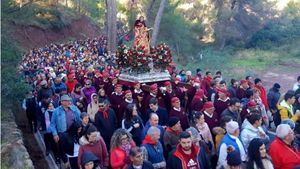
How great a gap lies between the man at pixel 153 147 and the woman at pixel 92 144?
73cm

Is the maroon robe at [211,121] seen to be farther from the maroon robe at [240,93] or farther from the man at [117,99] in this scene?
the maroon robe at [240,93]

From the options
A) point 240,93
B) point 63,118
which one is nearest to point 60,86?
point 63,118

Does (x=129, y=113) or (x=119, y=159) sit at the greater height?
(x=129, y=113)

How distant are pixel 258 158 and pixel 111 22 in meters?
21.7

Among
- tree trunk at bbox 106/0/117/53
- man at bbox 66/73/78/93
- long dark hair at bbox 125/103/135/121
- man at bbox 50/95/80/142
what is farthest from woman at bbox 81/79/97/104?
tree trunk at bbox 106/0/117/53

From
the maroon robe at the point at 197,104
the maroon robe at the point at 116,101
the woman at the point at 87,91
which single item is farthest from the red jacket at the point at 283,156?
the woman at the point at 87,91

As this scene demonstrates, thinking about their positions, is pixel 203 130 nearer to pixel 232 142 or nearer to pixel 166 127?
pixel 166 127

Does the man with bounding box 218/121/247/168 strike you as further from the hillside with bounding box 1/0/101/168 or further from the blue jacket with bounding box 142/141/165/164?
the hillside with bounding box 1/0/101/168

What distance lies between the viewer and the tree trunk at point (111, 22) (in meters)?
25.5

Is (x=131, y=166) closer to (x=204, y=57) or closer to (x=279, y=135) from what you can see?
(x=279, y=135)

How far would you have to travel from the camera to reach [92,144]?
6363 mm

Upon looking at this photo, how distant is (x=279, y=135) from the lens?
570 cm

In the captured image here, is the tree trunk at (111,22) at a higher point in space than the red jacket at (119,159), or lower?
higher

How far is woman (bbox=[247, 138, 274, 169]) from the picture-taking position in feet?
17.0
